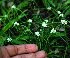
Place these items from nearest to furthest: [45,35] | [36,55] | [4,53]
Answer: [4,53] → [36,55] → [45,35]

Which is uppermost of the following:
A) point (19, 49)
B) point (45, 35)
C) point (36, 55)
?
point (45, 35)

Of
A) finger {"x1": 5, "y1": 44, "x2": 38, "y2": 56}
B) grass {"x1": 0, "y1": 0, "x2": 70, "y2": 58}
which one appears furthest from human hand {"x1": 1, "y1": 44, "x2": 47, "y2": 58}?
grass {"x1": 0, "y1": 0, "x2": 70, "y2": 58}

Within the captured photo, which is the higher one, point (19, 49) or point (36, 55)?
point (19, 49)

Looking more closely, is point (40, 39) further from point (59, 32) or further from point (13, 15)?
point (13, 15)

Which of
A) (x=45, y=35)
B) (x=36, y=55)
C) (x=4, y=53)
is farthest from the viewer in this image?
(x=45, y=35)

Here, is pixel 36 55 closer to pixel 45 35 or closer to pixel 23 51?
pixel 23 51

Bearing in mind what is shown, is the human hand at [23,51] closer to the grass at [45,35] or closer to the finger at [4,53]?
the finger at [4,53]

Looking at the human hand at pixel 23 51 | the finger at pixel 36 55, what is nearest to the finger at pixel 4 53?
the human hand at pixel 23 51

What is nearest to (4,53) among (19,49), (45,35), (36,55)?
(19,49)

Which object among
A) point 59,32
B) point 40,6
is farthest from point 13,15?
point 59,32

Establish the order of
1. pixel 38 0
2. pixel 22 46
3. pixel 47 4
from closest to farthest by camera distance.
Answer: pixel 22 46 → pixel 47 4 → pixel 38 0

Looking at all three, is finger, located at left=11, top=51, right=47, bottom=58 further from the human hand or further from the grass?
the grass
